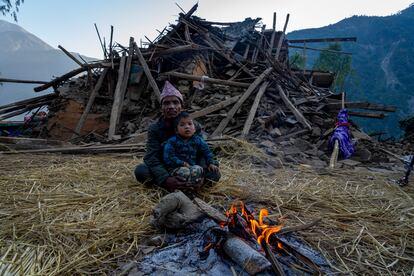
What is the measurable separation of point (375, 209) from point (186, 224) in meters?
1.88

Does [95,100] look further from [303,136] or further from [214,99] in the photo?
[303,136]

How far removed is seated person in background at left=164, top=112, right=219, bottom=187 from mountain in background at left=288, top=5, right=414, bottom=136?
3550cm

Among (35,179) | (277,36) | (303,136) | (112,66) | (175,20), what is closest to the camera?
(35,179)

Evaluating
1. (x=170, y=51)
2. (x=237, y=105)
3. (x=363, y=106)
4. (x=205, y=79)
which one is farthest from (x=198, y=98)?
(x=363, y=106)

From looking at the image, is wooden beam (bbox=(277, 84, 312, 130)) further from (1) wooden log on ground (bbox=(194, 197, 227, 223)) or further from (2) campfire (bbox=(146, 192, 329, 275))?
(1) wooden log on ground (bbox=(194, 197, 227, 223))

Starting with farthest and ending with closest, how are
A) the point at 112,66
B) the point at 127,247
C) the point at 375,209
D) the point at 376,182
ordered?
the point at 112,66 → the point at 376,182 → the point at 375,209 → the point at 127,247

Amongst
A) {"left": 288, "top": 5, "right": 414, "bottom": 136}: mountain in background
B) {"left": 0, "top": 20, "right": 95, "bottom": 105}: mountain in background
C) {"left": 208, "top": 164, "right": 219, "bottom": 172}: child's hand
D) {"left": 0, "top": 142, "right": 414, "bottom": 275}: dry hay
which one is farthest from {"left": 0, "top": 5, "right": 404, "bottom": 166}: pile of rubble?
{"left": 0, "top": 20, "right": 95, "bottom": 105}: mountain in background

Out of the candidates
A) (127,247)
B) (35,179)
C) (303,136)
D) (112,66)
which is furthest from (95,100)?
(127,247)

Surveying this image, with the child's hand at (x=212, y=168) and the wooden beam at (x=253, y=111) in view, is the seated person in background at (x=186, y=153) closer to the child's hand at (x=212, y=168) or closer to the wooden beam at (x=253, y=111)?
the child's hand at (x=212, y=168)

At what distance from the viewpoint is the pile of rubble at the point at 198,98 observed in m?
6.03

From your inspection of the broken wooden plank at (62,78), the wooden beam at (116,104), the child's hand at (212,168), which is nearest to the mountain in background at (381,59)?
the wooden beam at (116,104)

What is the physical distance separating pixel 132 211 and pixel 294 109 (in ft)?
16.8

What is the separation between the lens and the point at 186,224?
2.00m

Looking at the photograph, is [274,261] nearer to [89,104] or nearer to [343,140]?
[343,140]
